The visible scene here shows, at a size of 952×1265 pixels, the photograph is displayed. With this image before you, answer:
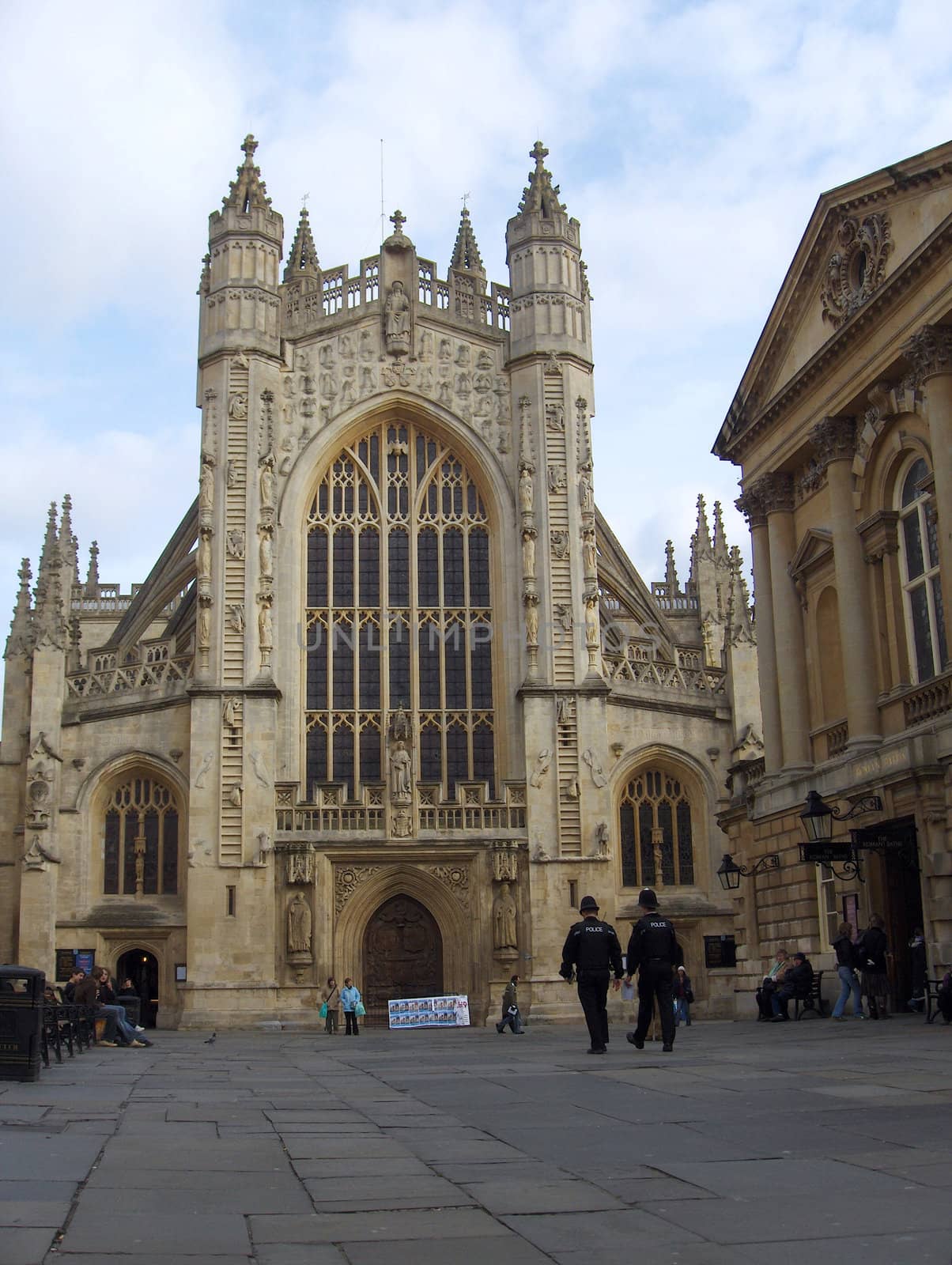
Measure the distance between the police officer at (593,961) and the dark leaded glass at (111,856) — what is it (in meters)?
23.1

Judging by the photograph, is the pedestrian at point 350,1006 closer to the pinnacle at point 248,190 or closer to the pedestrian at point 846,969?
the pedestrian at point 846,969

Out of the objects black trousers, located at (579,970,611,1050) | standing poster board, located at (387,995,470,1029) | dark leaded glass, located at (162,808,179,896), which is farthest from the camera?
dark leaded glass, located at (162,808,179,896)

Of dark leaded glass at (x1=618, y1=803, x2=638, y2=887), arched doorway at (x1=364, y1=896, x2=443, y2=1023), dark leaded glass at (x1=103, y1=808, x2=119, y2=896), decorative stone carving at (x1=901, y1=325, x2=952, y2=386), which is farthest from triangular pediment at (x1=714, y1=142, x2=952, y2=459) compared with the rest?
dark leaded glass at (x1=103, y1=808, x2=119, y2=896)

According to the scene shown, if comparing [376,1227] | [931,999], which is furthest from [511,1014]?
[376,1227]

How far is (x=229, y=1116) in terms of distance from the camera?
9648 millimetres

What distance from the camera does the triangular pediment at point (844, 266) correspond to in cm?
2044

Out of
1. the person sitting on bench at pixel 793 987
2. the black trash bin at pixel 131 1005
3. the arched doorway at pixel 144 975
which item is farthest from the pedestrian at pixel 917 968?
the arched doorway at pixel 144 975

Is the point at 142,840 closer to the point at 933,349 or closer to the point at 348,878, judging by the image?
the point at 348,878

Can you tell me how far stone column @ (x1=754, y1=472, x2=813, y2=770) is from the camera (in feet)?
80.1

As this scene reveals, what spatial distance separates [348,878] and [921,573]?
663 inches

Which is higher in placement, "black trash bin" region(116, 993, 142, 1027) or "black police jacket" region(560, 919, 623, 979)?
"black police jacket" region(560, 919, 623, 979)

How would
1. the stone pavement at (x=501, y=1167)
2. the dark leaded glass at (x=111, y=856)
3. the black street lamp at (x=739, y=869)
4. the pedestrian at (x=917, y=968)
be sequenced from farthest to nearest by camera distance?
the dark leaded glass at (x=111, y=856) → the black street lamp at (x=739, y=869) → the pedestrian at (x=917, y=968) → the stone pavement at (x=501, y=1167)

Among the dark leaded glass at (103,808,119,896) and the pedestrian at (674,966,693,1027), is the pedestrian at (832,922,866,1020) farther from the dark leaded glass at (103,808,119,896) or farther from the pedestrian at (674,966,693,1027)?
the dark leaded glass at (103,808,119,896)

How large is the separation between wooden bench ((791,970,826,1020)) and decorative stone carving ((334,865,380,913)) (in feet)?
48.0
